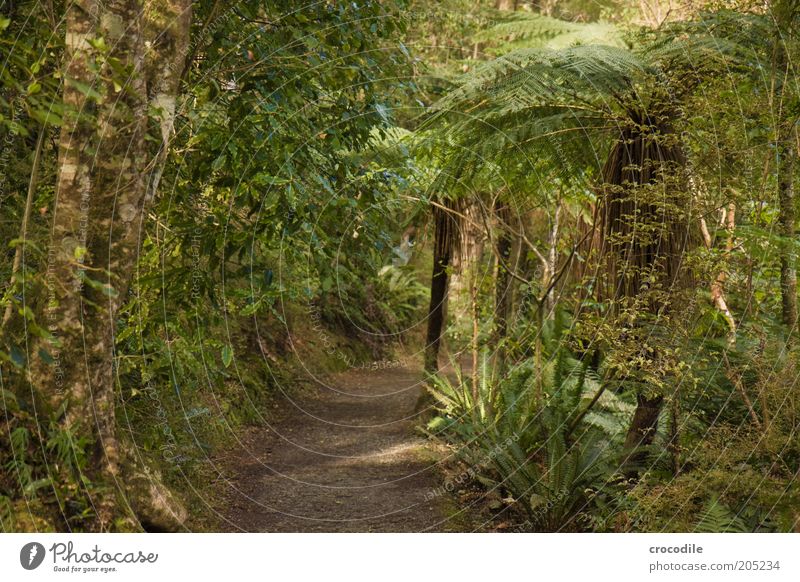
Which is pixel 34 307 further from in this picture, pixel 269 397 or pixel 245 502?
pixel 269 397

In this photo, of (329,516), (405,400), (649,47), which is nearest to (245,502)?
(329,516)

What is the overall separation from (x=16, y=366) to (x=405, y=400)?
615 centimetres

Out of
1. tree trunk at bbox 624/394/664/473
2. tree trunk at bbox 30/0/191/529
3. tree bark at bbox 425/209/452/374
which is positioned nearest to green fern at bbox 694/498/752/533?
tree trunk at bbox 624/394/664/473

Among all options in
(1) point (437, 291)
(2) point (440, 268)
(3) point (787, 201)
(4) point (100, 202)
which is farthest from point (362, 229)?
(1) point (437, 291)

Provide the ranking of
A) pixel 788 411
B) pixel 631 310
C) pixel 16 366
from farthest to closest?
1. pixel 631 310
2. pixel 788 411
3. pixel 16 366

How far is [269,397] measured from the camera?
8492mm

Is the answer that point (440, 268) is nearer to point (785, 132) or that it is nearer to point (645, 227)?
point (645, 227)

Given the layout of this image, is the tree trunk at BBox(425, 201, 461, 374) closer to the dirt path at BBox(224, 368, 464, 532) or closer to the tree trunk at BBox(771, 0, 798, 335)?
the dirt path at BBox(224, 368, 464, 532)

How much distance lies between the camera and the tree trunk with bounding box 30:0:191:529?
3.25 metres

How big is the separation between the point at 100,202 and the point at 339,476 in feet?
9.18

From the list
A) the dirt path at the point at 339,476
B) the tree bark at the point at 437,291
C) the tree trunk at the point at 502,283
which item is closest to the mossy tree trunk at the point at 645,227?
the dirt path at the point at 339,476

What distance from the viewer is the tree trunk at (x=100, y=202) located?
128 inches

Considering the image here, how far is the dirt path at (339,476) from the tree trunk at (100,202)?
1289 millimetres

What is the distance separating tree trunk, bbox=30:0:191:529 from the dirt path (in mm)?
1289
